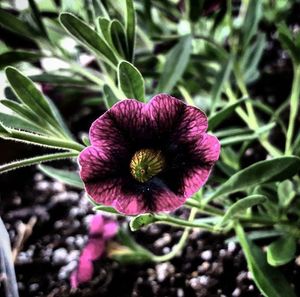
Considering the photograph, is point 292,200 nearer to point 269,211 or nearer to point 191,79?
point 269,211

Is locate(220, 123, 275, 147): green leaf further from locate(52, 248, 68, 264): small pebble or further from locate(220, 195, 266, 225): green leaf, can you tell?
locate(52, 248, 68, 264): small pebble

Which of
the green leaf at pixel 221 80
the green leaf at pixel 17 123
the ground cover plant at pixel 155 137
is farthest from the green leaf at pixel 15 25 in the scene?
the green leaf at pixel 221 80

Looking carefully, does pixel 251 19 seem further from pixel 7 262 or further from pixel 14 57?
pixel 7 262

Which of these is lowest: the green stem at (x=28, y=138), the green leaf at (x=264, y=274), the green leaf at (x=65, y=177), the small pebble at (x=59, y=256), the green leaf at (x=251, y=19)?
the small pebble at (x=59, y=256)

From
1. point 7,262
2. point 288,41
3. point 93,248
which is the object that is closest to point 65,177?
point 93,248

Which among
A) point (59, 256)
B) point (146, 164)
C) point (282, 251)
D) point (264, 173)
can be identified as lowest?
point (59, 256)

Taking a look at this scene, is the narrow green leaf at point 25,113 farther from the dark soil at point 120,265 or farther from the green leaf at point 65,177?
the dark soil at point 120,265
